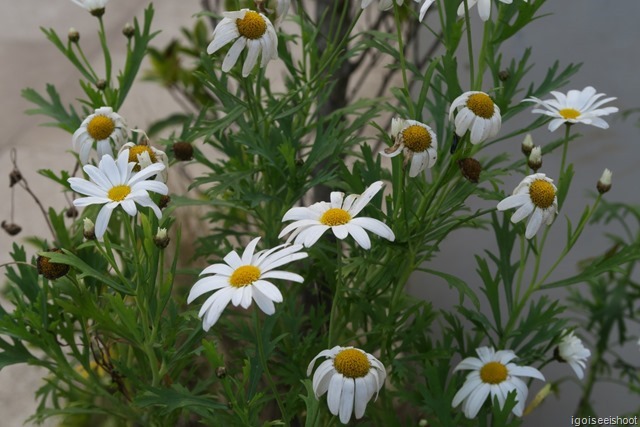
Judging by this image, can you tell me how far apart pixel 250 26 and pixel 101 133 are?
0.19 meters

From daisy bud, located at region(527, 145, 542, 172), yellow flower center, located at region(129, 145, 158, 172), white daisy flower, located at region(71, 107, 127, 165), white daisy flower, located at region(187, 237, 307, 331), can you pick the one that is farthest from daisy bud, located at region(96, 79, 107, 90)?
daisy bud, located at region(527, 145, 542, 172)

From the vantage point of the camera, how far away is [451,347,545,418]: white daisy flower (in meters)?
0.79

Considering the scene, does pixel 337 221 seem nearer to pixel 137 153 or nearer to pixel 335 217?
pixel 335 217

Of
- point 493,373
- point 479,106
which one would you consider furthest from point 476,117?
point 493,373

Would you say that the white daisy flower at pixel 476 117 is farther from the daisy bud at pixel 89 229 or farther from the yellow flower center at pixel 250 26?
the daisy bud at pixel 89 229

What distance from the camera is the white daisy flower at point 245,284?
0.58m

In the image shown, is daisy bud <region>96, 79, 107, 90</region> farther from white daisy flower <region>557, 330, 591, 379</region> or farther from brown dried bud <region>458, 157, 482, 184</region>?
white daisy flower <region>557, 330, 591, 379</region>

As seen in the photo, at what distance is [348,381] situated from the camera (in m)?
0.63

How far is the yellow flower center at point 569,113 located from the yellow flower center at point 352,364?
1.13 feet

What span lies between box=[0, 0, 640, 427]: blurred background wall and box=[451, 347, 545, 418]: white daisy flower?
1.70 feet

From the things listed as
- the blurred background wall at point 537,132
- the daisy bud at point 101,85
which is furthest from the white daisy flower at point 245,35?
the blurred background wall at point 537,132

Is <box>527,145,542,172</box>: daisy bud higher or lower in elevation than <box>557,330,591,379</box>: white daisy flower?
higher

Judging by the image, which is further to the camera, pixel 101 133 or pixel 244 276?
pixel 101 133

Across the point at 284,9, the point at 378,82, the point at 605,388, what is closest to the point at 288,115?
the point at 284,9
